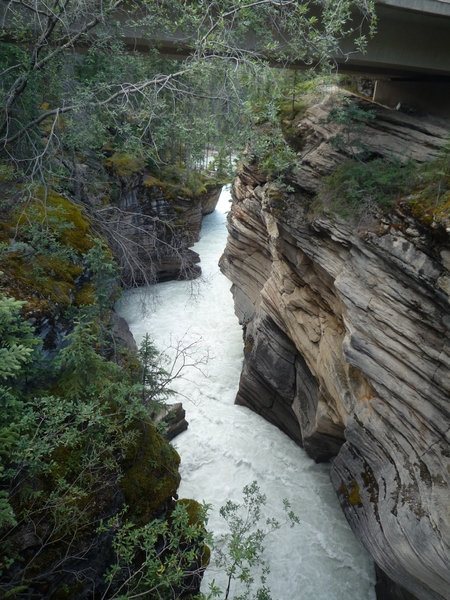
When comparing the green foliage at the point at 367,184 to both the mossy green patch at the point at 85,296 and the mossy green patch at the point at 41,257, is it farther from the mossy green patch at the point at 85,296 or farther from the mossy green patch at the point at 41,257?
the mossy green patch at the point at 41,257

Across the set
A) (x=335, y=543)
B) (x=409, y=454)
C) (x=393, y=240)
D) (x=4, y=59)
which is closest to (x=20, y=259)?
Answer: (x=4, y=59)

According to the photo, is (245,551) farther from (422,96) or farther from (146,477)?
(422,96)

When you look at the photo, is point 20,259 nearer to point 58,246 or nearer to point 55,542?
point 58,246

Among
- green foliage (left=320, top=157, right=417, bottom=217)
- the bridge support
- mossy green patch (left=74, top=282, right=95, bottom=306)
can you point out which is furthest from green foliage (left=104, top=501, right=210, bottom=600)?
the bridge support

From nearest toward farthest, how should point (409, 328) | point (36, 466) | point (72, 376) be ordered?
point (36, 466) < point (72, 376) < point (409, 328)

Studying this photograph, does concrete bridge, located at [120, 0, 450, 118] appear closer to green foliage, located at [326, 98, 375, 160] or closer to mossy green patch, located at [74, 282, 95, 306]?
green foliage, located at [326, 98, 375, 160]

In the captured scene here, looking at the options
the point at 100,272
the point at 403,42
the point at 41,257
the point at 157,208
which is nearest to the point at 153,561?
the point at 100,272
